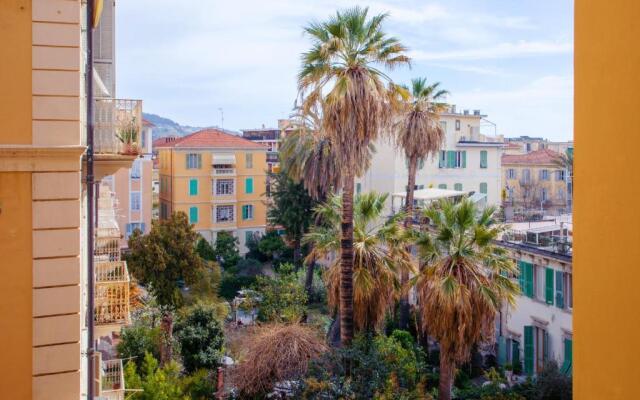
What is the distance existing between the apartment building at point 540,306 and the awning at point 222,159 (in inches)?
1032

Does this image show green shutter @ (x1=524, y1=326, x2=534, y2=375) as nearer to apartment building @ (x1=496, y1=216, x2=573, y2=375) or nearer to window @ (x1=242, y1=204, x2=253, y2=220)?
apartment building @ (x1=496, y1=216, x2=573, y2=375)

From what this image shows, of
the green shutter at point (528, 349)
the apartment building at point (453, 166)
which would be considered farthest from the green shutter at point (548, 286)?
the apartment building at point (453, 166)

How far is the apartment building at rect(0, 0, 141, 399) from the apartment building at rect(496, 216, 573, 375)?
16108 mm

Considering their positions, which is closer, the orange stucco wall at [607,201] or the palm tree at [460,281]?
the orange stucco wall at [607,201]

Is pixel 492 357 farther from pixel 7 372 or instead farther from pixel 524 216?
pixel 7 372

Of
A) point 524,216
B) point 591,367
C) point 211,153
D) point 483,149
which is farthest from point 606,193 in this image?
point 211,153

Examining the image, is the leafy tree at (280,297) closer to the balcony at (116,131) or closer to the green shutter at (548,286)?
the green shutter at (548,286)

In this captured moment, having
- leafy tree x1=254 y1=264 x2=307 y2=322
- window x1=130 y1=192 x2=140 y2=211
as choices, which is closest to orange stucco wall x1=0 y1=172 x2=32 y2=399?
leafy tree x1=254 y1=264 x2=307 y2=322

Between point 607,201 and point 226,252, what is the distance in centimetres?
3844

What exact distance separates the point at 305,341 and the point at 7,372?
10375mm

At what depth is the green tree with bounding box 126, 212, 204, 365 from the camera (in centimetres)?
2659

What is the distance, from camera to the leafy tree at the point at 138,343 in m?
20.0

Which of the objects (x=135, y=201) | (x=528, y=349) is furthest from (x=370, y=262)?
(x=135, y=201)

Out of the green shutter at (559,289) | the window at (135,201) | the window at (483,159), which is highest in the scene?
the window at (483,159)
